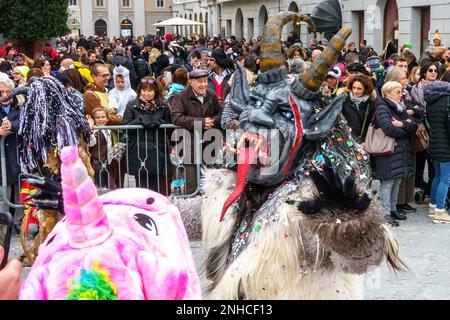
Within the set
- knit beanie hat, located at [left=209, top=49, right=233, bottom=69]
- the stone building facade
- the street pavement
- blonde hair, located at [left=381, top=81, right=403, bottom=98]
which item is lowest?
the street pavement

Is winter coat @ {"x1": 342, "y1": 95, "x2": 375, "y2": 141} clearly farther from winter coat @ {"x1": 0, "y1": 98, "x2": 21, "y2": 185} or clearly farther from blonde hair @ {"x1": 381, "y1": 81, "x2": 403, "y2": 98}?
winter coat @ {"x1": 0, "y1": 98, "x2": 21, "y2": 185}

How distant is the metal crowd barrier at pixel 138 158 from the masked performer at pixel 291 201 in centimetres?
314

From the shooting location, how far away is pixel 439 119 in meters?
7.12

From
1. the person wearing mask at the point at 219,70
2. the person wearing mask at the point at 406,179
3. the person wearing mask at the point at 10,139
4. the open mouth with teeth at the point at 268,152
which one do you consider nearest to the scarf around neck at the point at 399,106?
the person wearing mask at the point at 406,179

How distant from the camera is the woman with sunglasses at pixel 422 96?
26.1 feet

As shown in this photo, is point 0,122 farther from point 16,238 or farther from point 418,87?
point 418,87

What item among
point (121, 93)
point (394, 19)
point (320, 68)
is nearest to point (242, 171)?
point (320, 68)

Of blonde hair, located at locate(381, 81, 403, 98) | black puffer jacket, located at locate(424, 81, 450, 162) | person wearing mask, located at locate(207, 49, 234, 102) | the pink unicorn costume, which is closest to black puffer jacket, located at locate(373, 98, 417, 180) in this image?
blonde hair, located at locate(381, 81, 403, 98)

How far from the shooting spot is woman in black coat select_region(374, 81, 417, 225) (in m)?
7.04

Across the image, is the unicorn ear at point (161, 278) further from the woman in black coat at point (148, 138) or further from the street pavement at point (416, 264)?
the woman in black coat at point (148, 138)

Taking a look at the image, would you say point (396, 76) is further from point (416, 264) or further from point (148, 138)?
point (148, 138)

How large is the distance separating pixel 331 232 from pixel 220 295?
0.68 m
